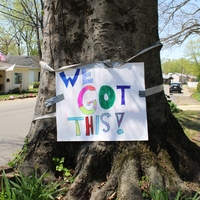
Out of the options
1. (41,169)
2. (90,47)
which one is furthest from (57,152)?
(90,47)

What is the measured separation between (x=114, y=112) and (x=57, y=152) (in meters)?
0.84

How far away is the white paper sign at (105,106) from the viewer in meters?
3.00

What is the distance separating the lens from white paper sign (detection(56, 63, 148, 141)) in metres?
3.00

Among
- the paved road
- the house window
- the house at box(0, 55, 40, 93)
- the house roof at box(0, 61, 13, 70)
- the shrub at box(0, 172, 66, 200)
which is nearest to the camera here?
the shrub at box(0, 172, 66, 200)

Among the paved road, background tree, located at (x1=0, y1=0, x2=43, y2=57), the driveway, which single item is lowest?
the paved road

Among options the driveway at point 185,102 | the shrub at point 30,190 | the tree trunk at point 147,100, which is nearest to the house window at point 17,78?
the driveway at point 185,102

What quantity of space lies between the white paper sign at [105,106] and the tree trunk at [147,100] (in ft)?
0.40

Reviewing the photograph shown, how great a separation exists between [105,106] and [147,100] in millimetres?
534

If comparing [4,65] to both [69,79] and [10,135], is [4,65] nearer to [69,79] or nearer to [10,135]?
[10,135]

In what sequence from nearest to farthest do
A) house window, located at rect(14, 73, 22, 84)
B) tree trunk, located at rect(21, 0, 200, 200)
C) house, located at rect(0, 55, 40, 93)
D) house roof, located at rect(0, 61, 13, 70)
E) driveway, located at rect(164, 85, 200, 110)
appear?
tree trunk, located at rect(21, 0, 200, 200) → driveway, located at rect(164, 85, 200, 110) → house roof, located at rect(0, 61, 13, 70) → house, located at rect(0, 55, 40, 93) → house window, located at rect(14, 73, 22, 84)

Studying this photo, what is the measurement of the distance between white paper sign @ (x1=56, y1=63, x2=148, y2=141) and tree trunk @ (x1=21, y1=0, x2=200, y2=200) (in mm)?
122

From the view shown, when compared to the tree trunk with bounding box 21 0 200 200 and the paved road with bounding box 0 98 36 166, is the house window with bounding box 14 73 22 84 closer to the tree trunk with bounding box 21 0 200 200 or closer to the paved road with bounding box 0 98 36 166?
the paved road with bounding box 0 98 36 166

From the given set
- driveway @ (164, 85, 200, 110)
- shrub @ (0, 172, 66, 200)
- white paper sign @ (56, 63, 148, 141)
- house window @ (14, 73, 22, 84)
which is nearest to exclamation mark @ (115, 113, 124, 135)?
white paper sign @ (56, 63, 148, 141)

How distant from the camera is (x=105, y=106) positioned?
118 inches
